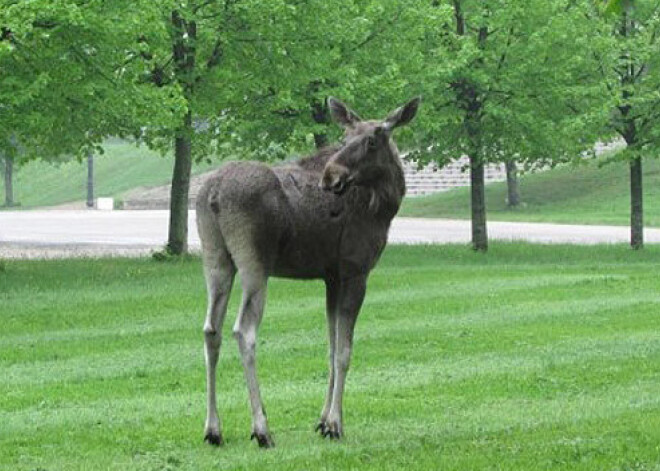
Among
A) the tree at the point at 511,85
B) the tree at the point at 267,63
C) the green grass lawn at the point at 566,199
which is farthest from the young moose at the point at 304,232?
the green grass lawn at the point at 566,199

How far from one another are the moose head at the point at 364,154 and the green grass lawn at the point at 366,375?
6.18ft

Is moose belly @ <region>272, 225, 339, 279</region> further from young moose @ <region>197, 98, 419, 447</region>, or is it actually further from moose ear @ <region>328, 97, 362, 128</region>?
moose ear @ <region>328, 97, 362, 128</region>

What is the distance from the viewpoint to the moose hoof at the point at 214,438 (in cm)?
1059

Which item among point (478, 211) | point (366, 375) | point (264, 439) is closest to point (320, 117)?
point (478, 211)

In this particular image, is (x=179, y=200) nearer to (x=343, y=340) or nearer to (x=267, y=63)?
(x=267, y=63)

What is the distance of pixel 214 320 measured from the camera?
10.6 meters

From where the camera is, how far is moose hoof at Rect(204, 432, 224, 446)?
1059 centimetres

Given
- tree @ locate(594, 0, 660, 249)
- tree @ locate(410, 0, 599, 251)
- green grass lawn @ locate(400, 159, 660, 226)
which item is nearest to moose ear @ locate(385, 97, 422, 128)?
tree @ locate(410, 0, 599, 251)

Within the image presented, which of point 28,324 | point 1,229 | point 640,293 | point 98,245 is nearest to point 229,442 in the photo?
point 28,324

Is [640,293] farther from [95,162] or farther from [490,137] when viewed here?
[95,162]

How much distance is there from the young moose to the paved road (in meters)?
25.9

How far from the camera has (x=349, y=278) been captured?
1077cm

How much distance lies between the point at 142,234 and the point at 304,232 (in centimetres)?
3867

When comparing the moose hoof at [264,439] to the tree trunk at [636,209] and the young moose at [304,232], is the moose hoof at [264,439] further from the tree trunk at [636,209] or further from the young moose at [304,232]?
the tree trunk at [636,209]
